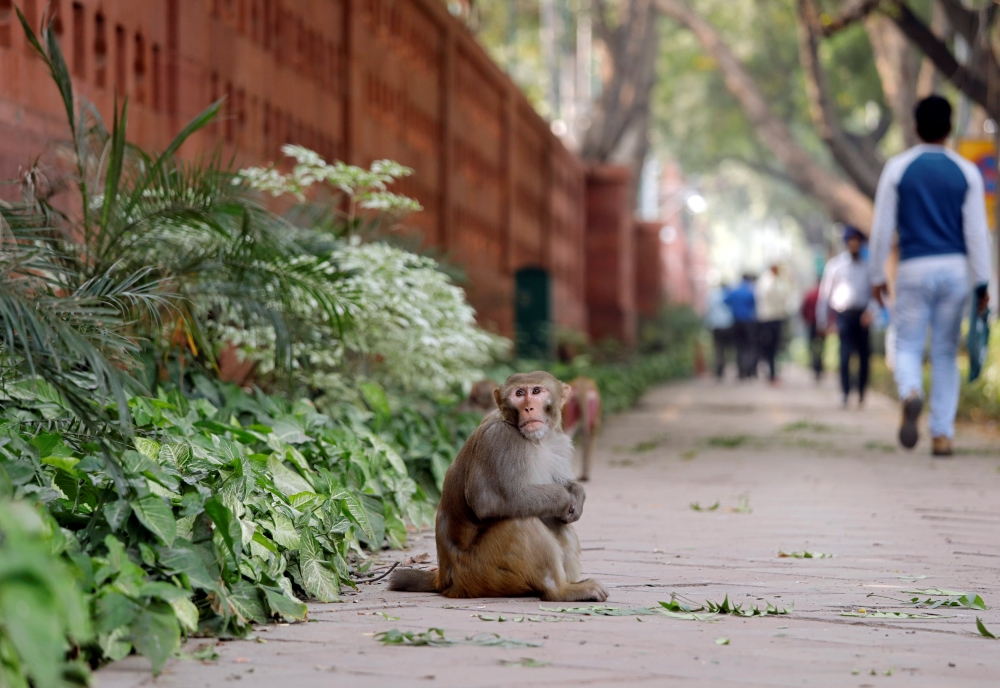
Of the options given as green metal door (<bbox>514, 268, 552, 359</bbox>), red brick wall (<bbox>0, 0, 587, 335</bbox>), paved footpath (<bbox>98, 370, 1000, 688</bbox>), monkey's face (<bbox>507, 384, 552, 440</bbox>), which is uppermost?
red brick wall (<bbox>0, 0, 587, 335</bbox>)

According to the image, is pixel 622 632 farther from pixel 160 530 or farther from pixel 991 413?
pixel 991 413

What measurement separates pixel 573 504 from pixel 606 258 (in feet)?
63.4

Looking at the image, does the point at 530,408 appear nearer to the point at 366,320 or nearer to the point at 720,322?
the point at 366,320

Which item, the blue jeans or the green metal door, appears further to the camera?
the green metal door

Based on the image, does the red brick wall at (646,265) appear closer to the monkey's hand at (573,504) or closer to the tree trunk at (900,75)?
the tree trunk at (900,75)

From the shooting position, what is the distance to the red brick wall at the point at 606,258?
23.3 metres

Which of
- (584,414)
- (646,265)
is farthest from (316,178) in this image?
(646,265)

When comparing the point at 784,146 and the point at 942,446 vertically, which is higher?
the point at 784,146

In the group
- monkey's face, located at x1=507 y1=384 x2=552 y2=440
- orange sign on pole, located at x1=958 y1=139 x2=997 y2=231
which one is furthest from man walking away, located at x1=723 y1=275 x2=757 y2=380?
monkey's face, located at x1=507 y1=384 x2=552 y2=440

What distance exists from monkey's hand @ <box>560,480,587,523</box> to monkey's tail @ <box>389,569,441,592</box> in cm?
52

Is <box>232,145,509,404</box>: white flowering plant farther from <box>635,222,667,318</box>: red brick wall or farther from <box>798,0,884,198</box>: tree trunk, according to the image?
<box>635,222,667,318</box>: red brick wall

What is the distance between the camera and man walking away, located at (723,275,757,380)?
2139 cm

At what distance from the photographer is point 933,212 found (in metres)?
8.82

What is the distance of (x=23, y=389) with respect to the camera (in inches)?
181
